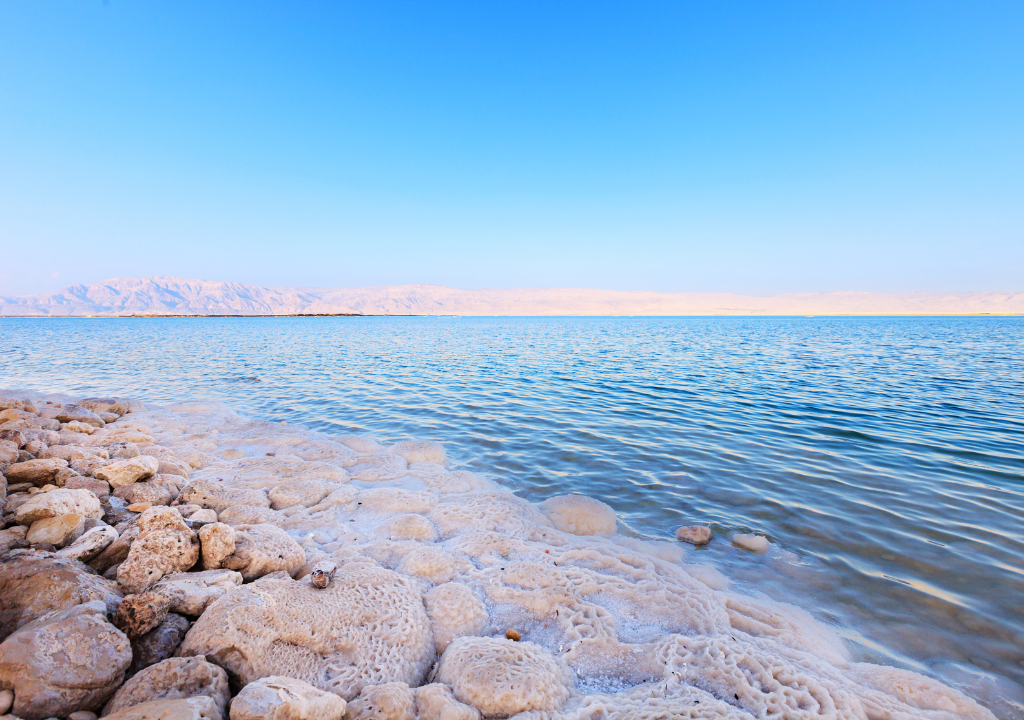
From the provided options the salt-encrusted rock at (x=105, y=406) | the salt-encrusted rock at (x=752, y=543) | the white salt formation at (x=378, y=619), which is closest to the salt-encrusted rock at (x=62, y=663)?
the white salt formation at (x=378, y=619)

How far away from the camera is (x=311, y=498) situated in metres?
5.63

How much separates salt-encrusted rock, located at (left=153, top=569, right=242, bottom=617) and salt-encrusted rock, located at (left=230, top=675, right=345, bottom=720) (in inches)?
42.4

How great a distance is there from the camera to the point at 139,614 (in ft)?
8.63

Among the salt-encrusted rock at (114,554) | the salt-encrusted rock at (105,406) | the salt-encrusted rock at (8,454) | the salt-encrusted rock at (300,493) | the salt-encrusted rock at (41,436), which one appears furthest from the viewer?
the salt-encrusted rock at (105,406)

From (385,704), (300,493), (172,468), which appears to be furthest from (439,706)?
(172,468)

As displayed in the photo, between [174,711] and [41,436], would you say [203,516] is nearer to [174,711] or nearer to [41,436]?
[174,711]

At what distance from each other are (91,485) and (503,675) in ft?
16.0

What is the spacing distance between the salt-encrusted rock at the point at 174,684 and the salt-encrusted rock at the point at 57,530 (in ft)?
6.95

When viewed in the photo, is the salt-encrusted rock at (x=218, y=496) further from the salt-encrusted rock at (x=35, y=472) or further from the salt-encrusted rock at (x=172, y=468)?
the salt-encrusted rock at (x=35, y=472)

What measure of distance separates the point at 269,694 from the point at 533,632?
184cm

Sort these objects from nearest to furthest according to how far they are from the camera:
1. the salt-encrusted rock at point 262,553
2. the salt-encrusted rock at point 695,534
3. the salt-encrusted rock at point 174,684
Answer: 1. the salt-encrusted rock at point 174,684
2. the salt-encrusted rock at point 262,553
3. the salt-encrusted rock at point 695,534

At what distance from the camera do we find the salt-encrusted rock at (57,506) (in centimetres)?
365

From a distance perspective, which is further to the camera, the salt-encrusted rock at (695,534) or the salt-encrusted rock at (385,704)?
the salt-encrusted rock at (695,534)

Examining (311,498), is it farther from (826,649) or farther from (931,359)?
(931,359)
